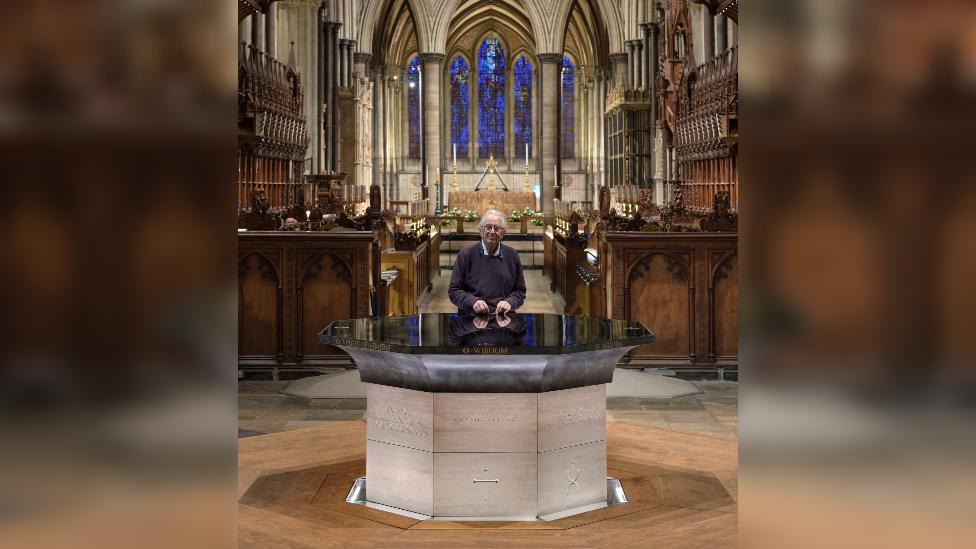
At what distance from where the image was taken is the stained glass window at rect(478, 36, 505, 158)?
133 feet

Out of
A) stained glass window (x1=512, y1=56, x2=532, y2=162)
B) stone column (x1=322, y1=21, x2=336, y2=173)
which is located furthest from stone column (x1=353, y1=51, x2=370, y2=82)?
stained glass window (x1=512, y1=56, x2=532, y2=162)

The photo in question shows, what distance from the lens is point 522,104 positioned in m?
41.1

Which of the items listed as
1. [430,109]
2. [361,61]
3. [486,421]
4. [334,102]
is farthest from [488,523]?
[430,109]

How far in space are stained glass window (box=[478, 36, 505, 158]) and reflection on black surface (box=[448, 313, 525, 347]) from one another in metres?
36.3

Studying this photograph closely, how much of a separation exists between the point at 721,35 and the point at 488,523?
13.6m

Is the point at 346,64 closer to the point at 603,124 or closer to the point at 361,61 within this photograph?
the point at 361,61

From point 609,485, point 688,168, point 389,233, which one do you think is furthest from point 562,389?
point 688,168

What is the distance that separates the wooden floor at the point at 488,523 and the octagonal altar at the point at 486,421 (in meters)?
0.11

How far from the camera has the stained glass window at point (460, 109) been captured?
134 ft

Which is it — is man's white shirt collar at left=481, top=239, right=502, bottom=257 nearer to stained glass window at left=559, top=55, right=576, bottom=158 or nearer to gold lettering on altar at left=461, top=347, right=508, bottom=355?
gold lettering on altar at left=461, top=347, right=508, bottom=355

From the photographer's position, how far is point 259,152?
15.1m

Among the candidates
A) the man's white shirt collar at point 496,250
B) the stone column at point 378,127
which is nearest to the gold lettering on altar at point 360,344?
the man's white shirt collar at point 496,250

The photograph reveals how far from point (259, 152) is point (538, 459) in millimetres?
12183

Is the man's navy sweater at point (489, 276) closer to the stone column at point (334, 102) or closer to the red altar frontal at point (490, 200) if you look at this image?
the stone column at point (334, 102)
